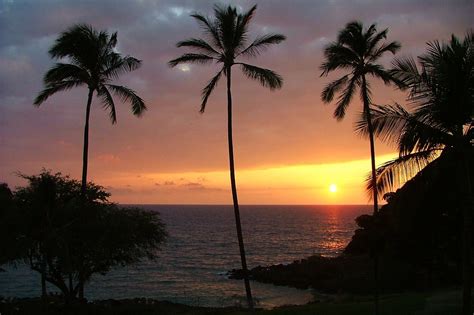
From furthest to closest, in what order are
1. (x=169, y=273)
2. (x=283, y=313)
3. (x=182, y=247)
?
1. (x=182, y=247)
2. (x=169, y=273)
3. (x=283, y=313)

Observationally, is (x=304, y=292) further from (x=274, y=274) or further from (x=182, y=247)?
(x=182, y=247)

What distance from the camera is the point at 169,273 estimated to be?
6494 cm

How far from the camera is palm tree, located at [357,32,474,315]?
14.9 meters

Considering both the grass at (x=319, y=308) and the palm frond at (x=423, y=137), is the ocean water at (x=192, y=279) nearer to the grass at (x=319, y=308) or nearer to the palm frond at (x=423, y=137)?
the grass at (x=319, y=308)

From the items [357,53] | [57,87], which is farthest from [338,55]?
[57,87]

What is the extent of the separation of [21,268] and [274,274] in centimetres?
3668

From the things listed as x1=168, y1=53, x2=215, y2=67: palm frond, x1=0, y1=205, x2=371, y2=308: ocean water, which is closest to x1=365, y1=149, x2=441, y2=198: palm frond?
x1=168, y1=53, x2=215, y2=67: palm frond

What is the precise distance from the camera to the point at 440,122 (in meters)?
15.5

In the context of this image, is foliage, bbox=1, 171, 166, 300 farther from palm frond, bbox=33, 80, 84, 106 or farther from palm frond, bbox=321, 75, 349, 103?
palm frond, bbox=321, 75, 349, 103

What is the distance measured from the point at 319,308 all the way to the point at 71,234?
15.6 metres

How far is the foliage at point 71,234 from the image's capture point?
2867 cm

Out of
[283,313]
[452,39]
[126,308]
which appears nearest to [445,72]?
[452,39]

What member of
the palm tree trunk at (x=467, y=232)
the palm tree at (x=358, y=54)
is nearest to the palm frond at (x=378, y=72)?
the palm tree at (x=358, y=54)

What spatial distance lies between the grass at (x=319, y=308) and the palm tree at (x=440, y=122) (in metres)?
5.84
